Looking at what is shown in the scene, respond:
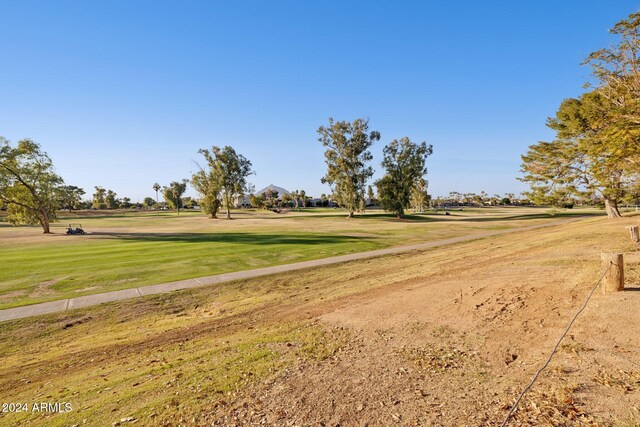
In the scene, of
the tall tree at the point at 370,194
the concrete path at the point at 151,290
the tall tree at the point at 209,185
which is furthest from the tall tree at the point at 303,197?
the concrete path at the point at 151,290

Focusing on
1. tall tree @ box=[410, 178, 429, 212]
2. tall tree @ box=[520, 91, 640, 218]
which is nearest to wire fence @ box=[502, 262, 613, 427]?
tall tree @ box=[520, 91, 640, 218]

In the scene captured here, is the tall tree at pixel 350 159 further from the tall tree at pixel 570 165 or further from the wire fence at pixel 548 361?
the wire fence at pixel 548 361

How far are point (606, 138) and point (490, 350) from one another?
1652cm

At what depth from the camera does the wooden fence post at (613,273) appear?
8.11 metres

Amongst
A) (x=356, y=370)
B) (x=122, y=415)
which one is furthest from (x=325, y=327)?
(x=122, y=415)

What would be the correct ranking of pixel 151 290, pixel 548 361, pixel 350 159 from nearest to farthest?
pixel 548 361 → pixel 151 290 → pixel 350 159

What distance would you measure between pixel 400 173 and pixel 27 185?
5682cm

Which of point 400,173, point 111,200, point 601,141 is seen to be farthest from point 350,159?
point 111,200

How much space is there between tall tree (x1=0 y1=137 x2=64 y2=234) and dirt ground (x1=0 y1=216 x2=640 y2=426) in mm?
38228

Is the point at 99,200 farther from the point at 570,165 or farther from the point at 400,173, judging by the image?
the point at 570,165

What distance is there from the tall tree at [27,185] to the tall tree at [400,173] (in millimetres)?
51329

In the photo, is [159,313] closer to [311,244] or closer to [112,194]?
[311,244]

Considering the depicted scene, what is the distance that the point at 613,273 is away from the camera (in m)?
8.16

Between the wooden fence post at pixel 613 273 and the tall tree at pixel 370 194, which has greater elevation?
the tall tree at pixel 370 194
